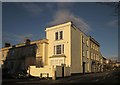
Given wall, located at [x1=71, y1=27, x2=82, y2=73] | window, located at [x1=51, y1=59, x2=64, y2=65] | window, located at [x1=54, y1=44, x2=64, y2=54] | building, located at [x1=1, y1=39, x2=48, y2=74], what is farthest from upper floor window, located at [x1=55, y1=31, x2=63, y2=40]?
window, located at [x1=51, y1=59, x2=64, y2=65]

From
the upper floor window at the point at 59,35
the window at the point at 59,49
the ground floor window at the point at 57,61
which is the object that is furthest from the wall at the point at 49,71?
the upper floor window at the point at 59,35

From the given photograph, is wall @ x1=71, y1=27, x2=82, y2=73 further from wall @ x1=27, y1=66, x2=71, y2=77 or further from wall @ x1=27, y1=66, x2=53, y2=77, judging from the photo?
wall @ x1=27, y1=66, x2=53, y2=77

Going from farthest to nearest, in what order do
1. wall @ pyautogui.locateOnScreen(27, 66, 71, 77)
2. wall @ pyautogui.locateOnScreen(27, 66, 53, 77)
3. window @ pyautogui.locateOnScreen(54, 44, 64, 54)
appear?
window @ pyautogui.locateOnScreen(54, 44, 64, 54) → wall @ pyautogui.locateOnScreen(27, 66, 53, 77) → wall @ pyautogui.locateOnScreen(27, 66, 71, 77)

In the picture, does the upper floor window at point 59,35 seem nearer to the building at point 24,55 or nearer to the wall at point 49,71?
the building at point 24,55

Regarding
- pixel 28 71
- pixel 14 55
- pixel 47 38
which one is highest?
pixel 47 38

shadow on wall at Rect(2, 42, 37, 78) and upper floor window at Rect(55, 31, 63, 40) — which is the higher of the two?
upper floor window at Rect(55, 31, 63, 40)

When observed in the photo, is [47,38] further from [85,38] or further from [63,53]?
[85,38]

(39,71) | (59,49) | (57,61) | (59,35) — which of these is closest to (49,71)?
(39,71)

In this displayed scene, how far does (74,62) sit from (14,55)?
23.4ft

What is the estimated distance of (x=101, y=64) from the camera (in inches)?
1131

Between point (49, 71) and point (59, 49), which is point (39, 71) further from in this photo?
point (59, 49)

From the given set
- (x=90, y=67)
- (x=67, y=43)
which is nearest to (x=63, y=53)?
(x=67, y=43)

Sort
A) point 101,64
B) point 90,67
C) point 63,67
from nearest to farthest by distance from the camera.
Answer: point 63,67, point 90,67, point 101,64

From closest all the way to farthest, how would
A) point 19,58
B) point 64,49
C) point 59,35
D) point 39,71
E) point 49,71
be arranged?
point 49,71 < point 39,71 < point 64,49 < point 59,35 < point 19,58
